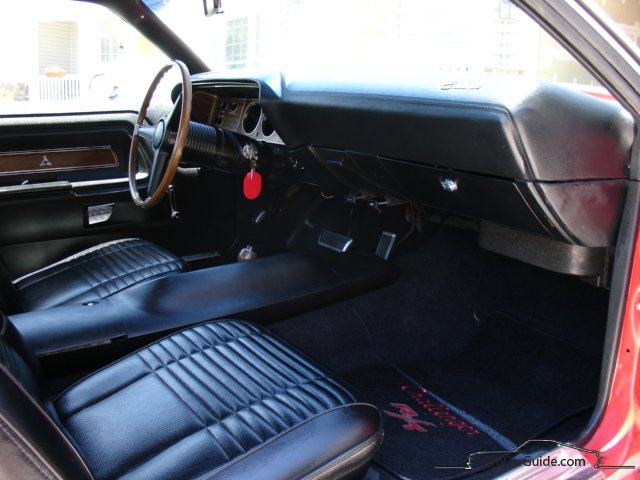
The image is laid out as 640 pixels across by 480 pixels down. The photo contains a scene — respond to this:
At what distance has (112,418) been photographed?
1.16m

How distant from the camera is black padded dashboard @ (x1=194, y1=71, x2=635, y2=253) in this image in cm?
107

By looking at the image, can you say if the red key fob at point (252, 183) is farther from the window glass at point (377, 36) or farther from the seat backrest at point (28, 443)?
the seat backrest at point (28, 443)

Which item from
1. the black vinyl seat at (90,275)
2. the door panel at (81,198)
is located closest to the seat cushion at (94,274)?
the black vinyl seat at (90,275)

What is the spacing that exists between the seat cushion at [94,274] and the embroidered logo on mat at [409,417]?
0.83m

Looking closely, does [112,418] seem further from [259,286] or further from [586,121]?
[586,121]

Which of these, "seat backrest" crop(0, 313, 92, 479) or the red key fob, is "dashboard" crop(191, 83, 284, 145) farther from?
"seat backrest" crop(0, 313, 92, 479)

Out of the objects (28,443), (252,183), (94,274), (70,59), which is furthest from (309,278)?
(70,59)

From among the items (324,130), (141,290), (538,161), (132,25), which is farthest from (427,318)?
(132,25)

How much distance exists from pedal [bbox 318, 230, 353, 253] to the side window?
3.26ft

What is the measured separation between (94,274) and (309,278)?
2.30 feet

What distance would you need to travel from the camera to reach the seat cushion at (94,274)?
1855 millimetres

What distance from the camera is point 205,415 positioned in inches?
45.4

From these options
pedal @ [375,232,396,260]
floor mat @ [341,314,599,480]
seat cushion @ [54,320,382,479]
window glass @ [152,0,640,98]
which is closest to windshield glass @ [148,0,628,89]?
window glass @ [152,0,640,98]

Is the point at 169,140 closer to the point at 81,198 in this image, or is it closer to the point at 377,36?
the point at 81,198
